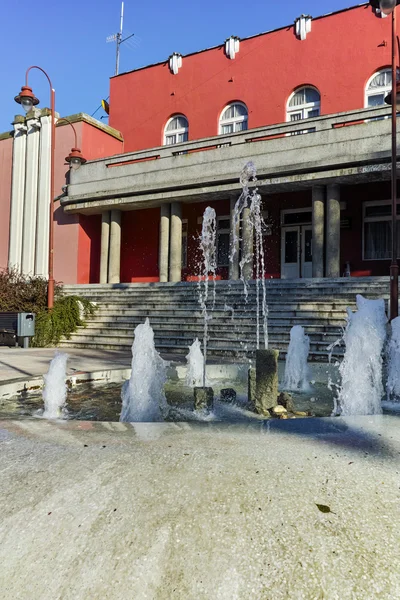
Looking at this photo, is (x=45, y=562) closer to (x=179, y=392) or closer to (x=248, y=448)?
(x=248, y=448)

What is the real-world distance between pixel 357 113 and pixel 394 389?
1073 centimetres

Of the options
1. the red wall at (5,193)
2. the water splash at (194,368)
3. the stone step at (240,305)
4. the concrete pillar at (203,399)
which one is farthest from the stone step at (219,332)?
the red wall at (5,193)

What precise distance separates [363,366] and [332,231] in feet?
30.0

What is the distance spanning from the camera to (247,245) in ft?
47.1

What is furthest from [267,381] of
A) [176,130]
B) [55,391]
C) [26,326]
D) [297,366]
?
[176,130]

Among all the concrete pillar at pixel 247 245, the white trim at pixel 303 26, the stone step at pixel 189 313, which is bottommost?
the stone step at pixel 189 313

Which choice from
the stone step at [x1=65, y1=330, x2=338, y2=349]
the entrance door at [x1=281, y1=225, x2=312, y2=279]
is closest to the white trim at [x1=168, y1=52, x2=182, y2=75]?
the entrance door at [x1=281, y1=225, x2=312, y2=279]

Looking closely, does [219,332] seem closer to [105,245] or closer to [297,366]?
[297,366]

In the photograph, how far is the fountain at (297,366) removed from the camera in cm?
608

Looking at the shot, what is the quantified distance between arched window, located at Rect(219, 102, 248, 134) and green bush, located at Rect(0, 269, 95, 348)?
376 inches

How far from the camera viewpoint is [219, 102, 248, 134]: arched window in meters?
17.4

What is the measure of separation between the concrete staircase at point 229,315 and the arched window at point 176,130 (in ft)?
27.1

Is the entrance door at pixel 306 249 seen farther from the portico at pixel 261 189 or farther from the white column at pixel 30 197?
the white column at pixel 30 197

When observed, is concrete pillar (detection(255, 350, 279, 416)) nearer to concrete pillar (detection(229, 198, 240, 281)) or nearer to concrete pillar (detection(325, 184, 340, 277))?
concrete pillar (detection(325, 184, 340, 277))
